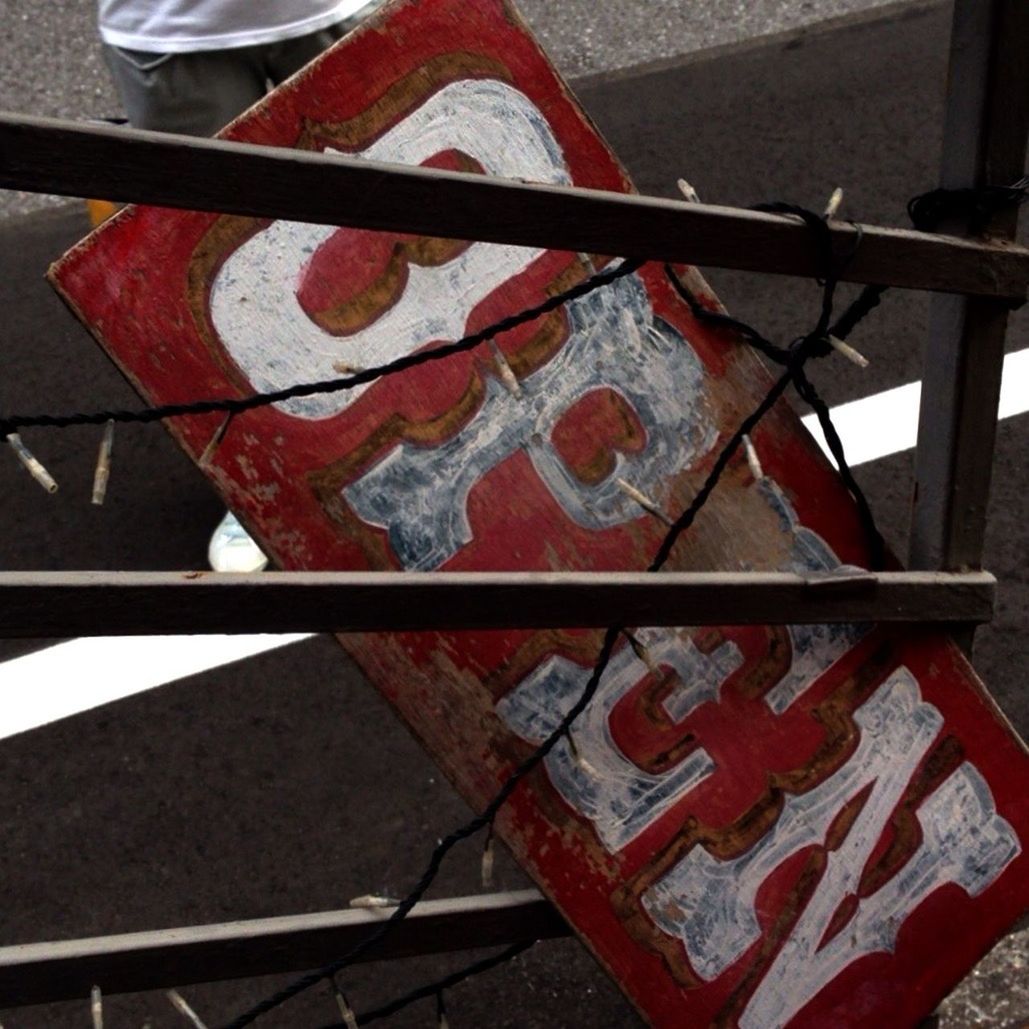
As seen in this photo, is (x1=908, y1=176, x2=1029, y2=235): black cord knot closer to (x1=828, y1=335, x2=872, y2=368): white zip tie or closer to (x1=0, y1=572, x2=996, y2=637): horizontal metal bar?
(x1=828, y1=335, x2=872, y2=368): white zip tie

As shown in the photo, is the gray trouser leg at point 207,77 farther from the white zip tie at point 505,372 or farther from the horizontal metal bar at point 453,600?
the horizontal metal bar at point 453,600

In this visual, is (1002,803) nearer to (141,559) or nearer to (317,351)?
(317,351)

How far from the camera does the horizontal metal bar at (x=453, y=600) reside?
1.67 metres

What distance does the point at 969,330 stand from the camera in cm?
205

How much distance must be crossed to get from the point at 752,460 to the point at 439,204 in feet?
1.98

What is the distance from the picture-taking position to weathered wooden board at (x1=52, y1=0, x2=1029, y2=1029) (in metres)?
1.99

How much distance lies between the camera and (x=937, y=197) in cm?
202

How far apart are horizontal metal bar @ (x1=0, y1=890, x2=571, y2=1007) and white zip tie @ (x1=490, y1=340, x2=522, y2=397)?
2.18ft

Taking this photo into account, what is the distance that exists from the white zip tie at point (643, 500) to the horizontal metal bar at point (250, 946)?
52 centimetres

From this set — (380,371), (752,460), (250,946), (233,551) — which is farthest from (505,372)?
(233,551)

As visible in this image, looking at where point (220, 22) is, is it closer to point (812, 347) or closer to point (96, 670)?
point (96, 670)

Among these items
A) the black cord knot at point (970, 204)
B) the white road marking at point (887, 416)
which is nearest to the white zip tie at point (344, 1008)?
the black cord knot at point (970, 204)

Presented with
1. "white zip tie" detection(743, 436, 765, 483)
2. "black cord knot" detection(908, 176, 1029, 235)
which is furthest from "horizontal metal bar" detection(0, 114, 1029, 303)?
"white zip tie" detection(743, 436, 765, 483)

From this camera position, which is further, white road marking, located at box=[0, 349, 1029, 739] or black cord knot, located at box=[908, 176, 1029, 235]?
white road marking, located at box=[0, 349, 1029, 739]
